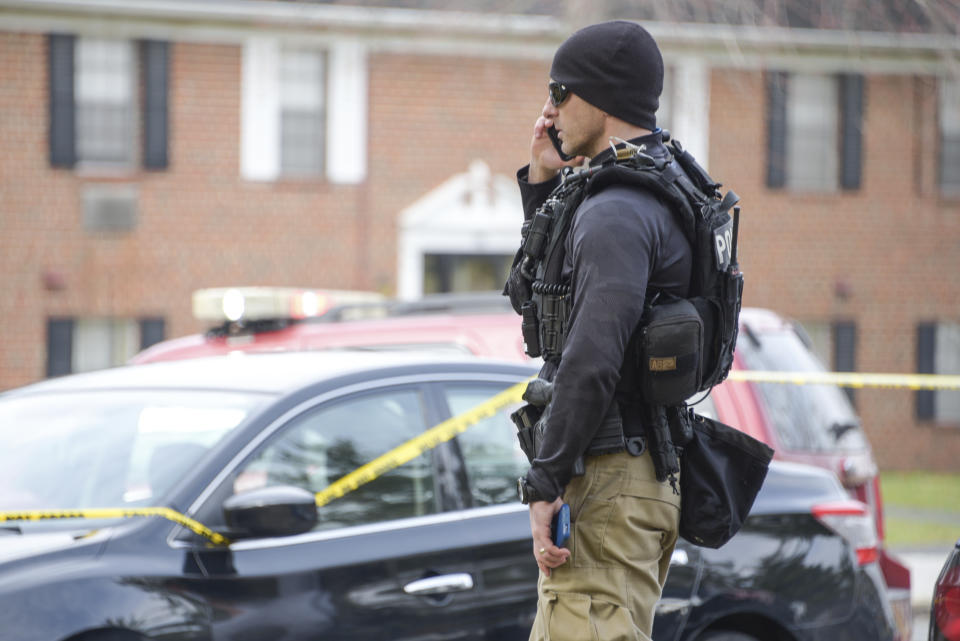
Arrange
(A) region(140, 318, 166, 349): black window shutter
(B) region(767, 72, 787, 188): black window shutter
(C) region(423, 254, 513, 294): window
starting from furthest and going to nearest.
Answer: (B) region(767, 72, 787, 188): black window shutter < (C) region(423, 254, 513, 294): window < (A) region(140, 318, 166, 349): black window shutter

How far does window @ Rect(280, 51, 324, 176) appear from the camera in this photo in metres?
15.7

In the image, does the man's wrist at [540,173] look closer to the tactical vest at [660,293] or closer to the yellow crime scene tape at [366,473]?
the tactical vest at [660,293]

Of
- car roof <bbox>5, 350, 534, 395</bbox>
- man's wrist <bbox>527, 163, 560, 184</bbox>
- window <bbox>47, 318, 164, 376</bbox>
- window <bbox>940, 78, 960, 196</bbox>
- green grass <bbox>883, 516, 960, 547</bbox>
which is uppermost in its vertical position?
window <bbox>940, 78, 960, 196</bbox>

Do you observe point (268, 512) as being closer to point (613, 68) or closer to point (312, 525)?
point (312, 525)

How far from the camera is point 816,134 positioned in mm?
17547

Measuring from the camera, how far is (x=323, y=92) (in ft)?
52.1

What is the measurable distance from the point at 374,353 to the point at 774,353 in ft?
9.12

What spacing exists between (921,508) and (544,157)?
39.9 feet

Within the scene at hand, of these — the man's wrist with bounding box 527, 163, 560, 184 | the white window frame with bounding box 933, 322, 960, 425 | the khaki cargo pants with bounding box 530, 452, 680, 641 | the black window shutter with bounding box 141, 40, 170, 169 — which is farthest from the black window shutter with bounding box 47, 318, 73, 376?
the khaki cargo pants with bounding box 530, 452, 680, 641

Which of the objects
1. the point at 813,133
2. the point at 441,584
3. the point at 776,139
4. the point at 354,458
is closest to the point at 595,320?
the point at 441,584

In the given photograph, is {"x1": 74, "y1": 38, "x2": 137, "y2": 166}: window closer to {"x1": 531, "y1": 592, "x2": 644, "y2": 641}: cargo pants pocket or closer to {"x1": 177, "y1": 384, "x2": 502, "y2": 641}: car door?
{"x1": 177, "y1": 384, "x2": 502, "y2": 641}: car door

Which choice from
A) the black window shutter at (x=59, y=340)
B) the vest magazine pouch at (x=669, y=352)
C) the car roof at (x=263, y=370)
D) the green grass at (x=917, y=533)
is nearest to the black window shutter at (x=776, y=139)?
the green grass at (x=917, y=533)

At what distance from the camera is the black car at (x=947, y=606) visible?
10.4 feet

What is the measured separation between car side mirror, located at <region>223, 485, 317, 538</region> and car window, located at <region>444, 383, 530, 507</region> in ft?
2.22
